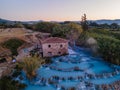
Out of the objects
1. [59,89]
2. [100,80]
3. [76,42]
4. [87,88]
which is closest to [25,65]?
[59,89]

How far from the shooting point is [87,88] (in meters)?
21.2

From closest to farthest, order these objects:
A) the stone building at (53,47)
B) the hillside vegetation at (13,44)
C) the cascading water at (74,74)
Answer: the cascading water at (74,74)
the stone building at (53,47)
the hillside vegetation at (13,44)

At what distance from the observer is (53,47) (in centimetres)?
3291

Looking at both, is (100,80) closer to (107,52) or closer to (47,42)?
(107,52)

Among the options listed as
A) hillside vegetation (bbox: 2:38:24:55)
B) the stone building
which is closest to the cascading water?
the stone building

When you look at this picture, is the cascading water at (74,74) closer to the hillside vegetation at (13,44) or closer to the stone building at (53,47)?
the stone building at (53,47)

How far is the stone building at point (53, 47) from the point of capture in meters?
32.6

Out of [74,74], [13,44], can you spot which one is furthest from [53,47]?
[13,44]

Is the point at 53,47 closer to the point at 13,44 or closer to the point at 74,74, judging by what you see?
the point at 74,74

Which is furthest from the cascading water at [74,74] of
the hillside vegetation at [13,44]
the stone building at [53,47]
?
the hillside vegetation at [13,44]

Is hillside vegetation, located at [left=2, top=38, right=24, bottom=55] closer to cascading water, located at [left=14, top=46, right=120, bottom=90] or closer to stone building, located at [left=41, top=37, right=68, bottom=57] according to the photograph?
stone building, located at [left=41, top=37, right=68, bottom=57]

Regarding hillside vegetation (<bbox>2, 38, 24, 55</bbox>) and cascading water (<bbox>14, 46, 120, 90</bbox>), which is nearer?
cascading water (<bbox>14, 46, 120, 90</bbox>)

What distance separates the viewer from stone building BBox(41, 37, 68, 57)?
32594mm

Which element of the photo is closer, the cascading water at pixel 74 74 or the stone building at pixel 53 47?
the cascading water at pixel 74 74
